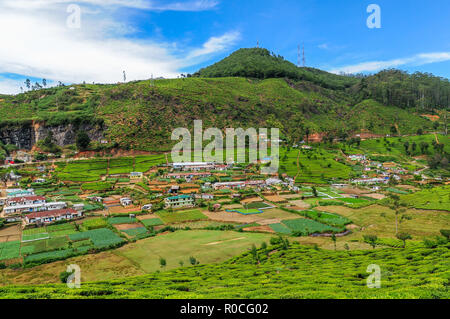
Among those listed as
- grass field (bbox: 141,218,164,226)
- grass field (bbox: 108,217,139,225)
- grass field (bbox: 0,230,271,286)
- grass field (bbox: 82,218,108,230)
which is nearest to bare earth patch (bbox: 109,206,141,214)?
grass field (bbox: 108,217,139,225)

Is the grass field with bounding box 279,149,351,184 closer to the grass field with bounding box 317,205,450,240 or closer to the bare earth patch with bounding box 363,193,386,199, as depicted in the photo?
the bare earth patch with bounding box 363,193,386,199

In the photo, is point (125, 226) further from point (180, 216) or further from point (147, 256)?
point (147, 256)

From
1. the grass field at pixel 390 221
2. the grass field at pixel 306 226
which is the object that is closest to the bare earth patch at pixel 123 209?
the grass field at pixel 306 226

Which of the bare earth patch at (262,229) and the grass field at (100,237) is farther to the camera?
the bare earth patch at (262,229)

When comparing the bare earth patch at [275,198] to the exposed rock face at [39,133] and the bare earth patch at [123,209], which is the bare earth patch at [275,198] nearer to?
the bare earth patch at [123,209]

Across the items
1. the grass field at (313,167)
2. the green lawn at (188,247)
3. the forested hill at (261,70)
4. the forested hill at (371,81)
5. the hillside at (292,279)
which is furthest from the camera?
the forested hill at (261,70)

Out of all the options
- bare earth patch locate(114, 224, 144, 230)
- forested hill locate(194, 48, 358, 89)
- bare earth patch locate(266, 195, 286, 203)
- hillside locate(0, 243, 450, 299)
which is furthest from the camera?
forested hill locate(194, 48, 358, 89)

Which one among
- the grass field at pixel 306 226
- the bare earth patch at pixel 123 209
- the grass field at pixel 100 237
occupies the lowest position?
the grass field at pixel 306 226

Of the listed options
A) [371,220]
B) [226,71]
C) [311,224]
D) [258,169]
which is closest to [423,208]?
[371,220]

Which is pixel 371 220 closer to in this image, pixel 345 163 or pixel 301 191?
pixel 301 191
